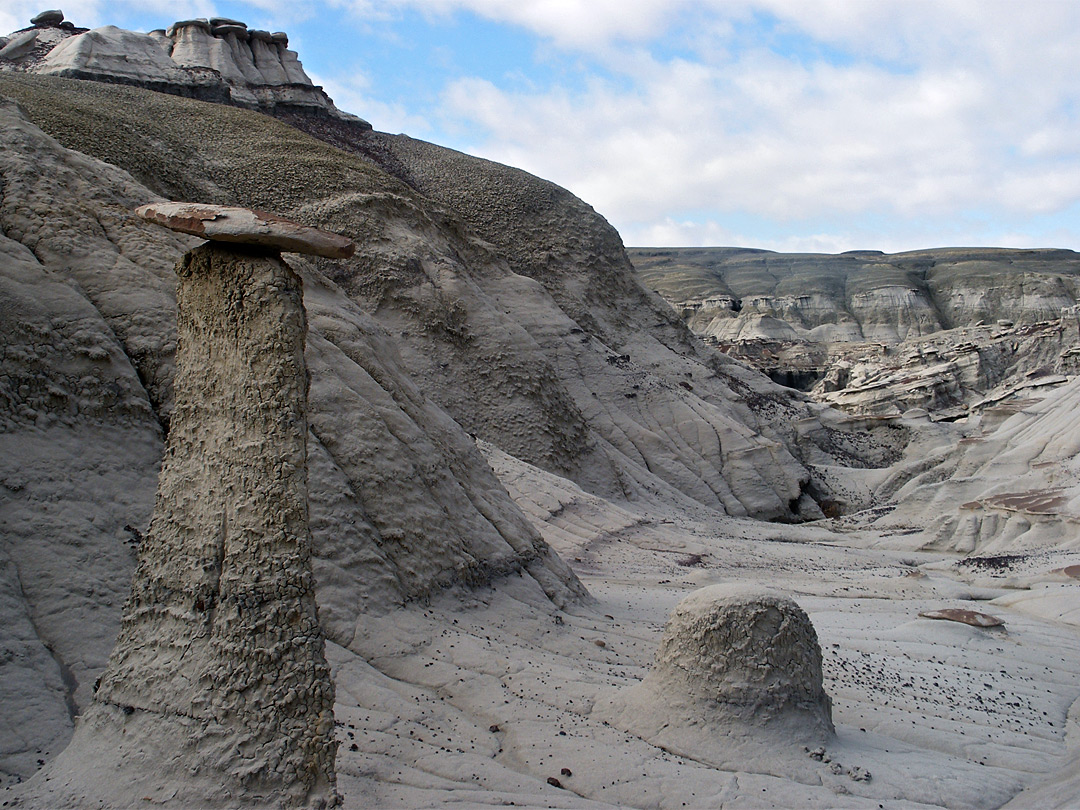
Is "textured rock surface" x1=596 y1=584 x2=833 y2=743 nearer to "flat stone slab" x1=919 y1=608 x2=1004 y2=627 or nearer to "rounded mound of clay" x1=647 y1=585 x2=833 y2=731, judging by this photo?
"rounded mound of clay" x1=647 y1=585 x2=833 y2=731

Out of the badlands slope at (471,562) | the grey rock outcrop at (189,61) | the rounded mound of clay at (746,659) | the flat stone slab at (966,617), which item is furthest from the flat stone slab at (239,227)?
the grey rock outcrop at (189,61)

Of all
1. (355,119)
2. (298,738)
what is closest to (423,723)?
(298,738)

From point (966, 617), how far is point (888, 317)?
55.4 metres

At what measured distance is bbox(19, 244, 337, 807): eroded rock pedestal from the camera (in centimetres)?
341

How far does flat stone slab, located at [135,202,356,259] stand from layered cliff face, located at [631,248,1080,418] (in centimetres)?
2725

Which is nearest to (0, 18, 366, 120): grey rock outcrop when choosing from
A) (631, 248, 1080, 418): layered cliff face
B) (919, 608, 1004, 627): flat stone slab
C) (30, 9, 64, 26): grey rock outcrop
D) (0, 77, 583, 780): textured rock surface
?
(30, 9, 64, 26): grey rock outcrop

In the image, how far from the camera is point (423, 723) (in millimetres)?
4688

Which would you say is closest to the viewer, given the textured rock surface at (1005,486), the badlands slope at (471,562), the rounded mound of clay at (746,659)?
the badlands slope at (471,562)

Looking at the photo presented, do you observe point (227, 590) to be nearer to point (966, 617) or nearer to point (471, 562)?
point (471, 562)

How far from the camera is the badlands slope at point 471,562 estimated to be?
14.6ft

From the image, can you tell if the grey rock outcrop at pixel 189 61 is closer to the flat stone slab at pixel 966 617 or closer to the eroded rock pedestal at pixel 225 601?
the eroded rock pedestal at pixel 225 601

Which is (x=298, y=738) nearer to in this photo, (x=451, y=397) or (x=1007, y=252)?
(x=451, y=397)

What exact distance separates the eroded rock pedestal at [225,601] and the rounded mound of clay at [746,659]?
96.7 inches

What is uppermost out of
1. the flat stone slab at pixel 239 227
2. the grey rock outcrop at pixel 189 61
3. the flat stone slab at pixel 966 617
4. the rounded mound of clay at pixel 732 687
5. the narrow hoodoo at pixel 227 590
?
the grey rock outcrop at pixel 189 61
